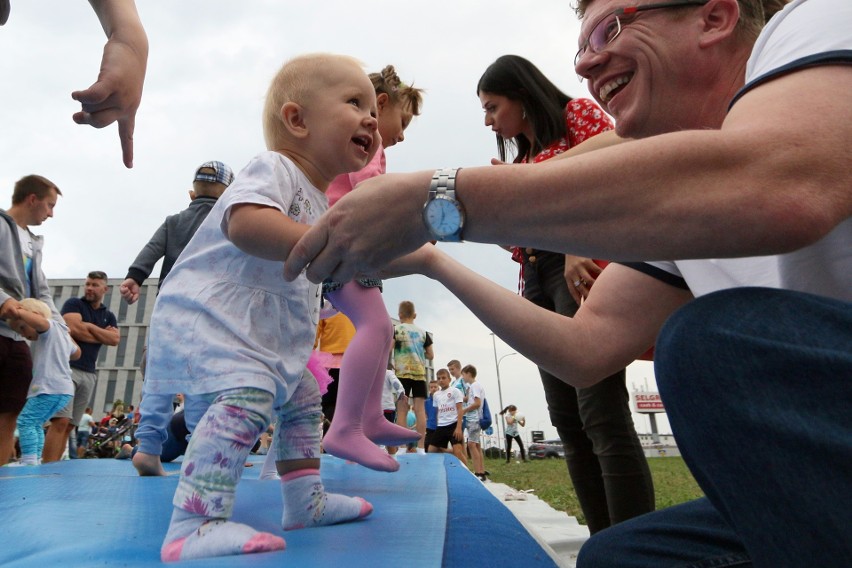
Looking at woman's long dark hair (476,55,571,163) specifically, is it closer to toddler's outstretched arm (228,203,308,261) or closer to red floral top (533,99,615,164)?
red floral top (533,99,615,164)

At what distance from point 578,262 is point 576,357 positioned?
64 centimetres

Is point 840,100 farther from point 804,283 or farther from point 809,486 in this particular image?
point 809,486

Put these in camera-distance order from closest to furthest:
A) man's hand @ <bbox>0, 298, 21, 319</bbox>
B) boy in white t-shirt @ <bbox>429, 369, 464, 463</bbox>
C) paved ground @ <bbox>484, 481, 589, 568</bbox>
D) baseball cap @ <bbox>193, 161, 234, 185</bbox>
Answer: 1. paved ground @ <bbox>484, 481, 589, 568</bbox>
2. man's hand @ <bbox>0, 298, 21, 319</bbox>
3. baseball cap @ <bbox>193, 161, 234, 185</bbox>
4. boy in white t-shirt @ <bbox>429, 369, 464, 463</bbox>

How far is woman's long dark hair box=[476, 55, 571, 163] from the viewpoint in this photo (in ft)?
7.68

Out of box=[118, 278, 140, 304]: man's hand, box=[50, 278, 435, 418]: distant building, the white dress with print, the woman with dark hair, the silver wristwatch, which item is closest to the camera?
the silver wristwatch

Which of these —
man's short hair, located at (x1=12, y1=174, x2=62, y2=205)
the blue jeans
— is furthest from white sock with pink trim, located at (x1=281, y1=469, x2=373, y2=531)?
man's short hair, located at (x1=12, y1=174, x2=62, y2=205)

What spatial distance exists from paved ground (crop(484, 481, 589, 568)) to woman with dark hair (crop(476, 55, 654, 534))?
0.26m

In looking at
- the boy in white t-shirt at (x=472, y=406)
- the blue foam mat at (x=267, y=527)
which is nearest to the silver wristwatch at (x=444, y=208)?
the blue foam mat at (x=267, y=527)

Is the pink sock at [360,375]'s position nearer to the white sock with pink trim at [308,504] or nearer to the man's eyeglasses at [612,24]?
the white sock with pink trim at [308,504]

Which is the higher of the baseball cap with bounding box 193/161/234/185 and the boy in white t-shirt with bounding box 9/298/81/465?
the baseball cap with bounding box 193/161/234/185

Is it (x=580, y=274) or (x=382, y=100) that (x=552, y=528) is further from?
(x=382, y=100)

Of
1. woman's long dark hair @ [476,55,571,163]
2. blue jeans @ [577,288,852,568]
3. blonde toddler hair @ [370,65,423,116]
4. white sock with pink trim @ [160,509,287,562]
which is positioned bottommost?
white sock with pink trim @ [160,509,287,562]

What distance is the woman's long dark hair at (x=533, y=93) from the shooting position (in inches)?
92.1

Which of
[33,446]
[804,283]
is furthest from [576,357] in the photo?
[33,446]
